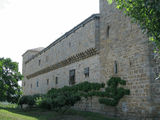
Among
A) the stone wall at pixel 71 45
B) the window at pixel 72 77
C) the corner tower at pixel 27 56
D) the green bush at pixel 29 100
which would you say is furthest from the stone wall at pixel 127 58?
the corner tower at pixel 27 56

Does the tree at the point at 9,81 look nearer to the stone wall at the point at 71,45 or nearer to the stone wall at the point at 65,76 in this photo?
the stone wall at the point at 65,76

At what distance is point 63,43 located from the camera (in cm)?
2255

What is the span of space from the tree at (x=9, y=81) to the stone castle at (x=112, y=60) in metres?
5.49

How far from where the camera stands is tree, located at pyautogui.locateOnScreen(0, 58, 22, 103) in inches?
1010

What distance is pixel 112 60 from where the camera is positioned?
14.9 metres

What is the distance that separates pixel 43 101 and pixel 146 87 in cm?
689

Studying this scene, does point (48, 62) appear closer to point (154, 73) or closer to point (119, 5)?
point (154, 73)

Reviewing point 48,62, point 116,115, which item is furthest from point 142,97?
point 48,62

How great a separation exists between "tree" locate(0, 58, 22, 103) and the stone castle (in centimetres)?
549

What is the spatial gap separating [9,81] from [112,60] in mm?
15428

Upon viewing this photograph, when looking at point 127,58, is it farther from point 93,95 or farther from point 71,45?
point 71,45

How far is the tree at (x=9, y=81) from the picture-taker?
84.2ft

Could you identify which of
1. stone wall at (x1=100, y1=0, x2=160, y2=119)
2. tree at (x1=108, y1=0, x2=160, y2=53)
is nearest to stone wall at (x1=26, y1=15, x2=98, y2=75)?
stone wall at (x1=100, y1=0, x2=160, y2=119)

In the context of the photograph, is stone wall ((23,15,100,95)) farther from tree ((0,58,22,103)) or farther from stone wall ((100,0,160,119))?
tree ((0,58,22,103))
